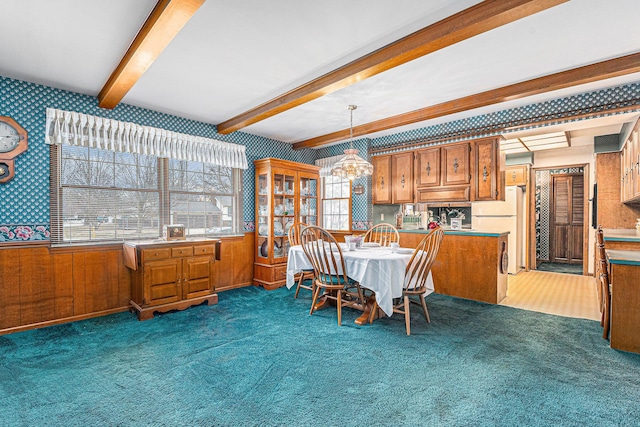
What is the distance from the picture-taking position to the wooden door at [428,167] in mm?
4805

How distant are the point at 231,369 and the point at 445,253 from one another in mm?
3227

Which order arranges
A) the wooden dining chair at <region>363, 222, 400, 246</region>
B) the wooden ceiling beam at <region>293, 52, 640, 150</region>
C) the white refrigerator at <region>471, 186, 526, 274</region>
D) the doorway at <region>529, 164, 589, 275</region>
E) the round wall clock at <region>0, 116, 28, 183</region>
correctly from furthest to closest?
1. the doorway at <region>529, 164, 589, 275</region>
2. the white refrigerator at <region>471, 186, 526, 274</region>
3. the wooden dining chair at <region>363, 222, 400, 246</region>
4. the round wall clock at <region>0, 116, 28, 183</region>
5. the wooden ceiling beam at <region>293, 52, 640, 150</region>

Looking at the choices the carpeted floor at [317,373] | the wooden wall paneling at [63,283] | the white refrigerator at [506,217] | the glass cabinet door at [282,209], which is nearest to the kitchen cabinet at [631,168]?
the white refrigerator at [506,217]

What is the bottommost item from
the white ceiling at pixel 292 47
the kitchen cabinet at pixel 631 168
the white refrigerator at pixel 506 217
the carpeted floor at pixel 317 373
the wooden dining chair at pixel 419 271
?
the carpeted floor at pixel 317 373

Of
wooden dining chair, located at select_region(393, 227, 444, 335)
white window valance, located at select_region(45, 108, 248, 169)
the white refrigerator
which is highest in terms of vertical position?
white window valance, located at select_region(45, 108, 248, 169)

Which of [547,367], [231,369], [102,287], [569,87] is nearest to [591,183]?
[569,87]

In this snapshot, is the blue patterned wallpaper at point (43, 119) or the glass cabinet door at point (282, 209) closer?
the blue patterned wallpaper at point (43, 119)

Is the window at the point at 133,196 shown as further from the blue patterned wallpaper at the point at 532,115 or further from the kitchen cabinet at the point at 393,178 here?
the blue patterned wallpaper at the point at 532,115

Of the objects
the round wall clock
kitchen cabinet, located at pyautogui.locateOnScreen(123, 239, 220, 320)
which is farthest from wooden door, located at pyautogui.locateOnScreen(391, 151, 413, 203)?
the round wall clock

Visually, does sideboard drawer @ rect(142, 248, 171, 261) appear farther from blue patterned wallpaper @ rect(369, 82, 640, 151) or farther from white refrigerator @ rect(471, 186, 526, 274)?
white refrigerator @ rect(471, 186, 526, 274)

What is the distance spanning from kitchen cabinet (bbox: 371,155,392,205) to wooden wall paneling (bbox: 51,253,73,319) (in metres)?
4.32

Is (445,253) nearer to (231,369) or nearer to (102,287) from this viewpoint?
(231,369)

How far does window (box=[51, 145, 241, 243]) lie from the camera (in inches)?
136

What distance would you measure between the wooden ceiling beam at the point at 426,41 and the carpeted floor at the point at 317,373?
238 centimetres
